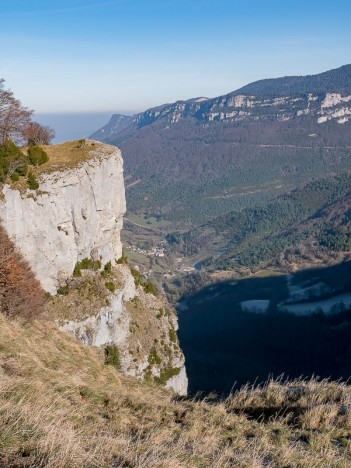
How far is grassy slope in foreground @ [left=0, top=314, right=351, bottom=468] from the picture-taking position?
218 inches

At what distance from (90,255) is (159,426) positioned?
25.1 m

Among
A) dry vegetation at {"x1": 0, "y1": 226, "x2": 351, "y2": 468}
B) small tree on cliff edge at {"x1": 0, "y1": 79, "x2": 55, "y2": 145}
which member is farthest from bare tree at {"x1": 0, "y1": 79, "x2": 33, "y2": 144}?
dry vegetation at {"x1": 0, "y1": 226, "x2": 351, "y2": 468}

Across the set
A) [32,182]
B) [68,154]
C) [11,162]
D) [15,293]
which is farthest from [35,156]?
[15,293]

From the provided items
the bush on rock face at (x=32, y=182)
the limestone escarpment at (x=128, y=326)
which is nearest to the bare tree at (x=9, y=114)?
the bush on rock face at (x=32, y=182)

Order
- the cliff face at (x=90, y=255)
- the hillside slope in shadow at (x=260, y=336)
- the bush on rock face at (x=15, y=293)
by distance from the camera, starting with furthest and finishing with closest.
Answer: the hillside slope in shadow at (x=260, y=336) → the cliff face at (x=90, y=255) → the bush on rock face at (x=15, y=293)

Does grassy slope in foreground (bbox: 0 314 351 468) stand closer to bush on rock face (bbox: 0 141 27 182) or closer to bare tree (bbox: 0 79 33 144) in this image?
bush on rock face (bbox: 0 141 27 182)

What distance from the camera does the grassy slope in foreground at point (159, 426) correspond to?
5539 millimetres

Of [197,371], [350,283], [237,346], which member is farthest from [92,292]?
[350,283]

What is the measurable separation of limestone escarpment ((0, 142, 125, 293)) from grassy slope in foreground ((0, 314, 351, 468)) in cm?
1455

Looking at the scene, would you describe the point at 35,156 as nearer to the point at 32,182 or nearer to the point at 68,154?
the point at 32,182

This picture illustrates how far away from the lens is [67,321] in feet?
89.6

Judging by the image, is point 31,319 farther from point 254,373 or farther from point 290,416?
point 254,373

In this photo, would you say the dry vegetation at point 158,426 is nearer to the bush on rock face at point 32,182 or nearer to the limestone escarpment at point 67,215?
the limestone escarpment at point 67,215

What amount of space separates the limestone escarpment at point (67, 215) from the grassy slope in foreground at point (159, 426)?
47.7 ft
